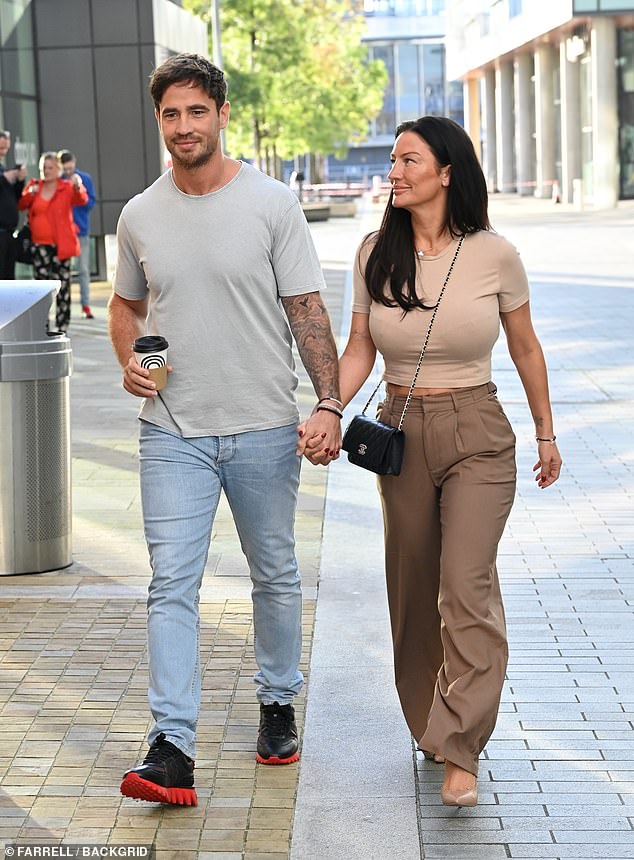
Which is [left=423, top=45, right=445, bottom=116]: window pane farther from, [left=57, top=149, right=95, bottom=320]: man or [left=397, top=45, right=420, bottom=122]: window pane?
[left=57, top=149, right=95, bottom=320]: man

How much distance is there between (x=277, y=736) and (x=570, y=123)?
47.7 m

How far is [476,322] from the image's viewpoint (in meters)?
4.36

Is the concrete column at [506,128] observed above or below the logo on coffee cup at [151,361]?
above

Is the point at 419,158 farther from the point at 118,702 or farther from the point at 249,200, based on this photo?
the point at 118,702

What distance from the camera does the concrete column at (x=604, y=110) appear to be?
151 ft

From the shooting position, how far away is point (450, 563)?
427 cm

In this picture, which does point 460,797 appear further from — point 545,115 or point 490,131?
point 490,131

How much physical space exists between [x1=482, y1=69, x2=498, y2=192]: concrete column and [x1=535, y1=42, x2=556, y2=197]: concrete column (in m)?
14.2

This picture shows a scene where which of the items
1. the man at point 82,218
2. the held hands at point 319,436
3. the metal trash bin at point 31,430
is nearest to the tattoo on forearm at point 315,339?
the held hands at point 319,436

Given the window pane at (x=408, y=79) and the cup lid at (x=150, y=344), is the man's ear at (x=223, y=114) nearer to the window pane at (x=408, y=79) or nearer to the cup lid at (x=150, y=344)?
the cup lid at (x=150, y=344)

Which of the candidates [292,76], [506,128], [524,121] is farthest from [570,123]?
[506,128]

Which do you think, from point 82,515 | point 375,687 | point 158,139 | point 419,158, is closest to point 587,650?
point 375,687

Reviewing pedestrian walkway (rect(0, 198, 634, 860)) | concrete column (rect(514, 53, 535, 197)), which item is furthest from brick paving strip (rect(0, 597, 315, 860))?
concrete column (rect(514, 53, 535, 197))

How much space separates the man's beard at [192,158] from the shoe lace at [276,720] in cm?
162
